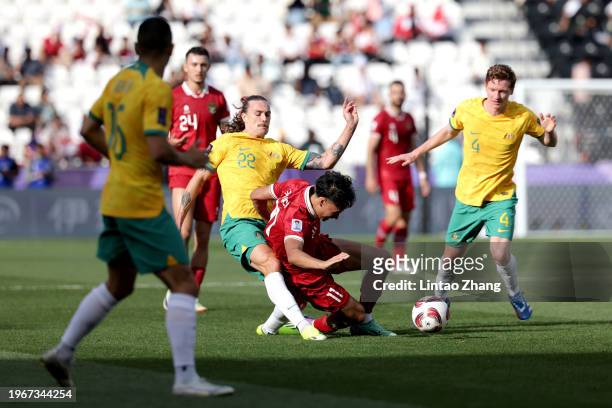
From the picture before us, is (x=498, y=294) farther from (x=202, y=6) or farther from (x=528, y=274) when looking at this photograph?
(x=202, y=6)

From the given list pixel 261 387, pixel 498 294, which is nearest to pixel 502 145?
pixel 498 294

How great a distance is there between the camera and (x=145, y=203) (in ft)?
23.2

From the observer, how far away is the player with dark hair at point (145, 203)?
22.7 ft

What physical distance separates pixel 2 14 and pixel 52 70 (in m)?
2.64

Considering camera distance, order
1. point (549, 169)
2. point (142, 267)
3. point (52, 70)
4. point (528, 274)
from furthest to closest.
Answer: point (52, 70) → point (549, 169) → point (528, 274) → point (142, 267)

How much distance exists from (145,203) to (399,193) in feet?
33.7

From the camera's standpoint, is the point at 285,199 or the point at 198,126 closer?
the point at 285,199

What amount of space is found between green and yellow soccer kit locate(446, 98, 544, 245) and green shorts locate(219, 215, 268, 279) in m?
1.82

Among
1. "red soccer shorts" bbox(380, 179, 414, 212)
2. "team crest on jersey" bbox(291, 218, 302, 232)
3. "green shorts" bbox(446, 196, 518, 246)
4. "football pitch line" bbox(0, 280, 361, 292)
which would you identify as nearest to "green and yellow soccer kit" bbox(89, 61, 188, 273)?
"team crest on jersey" bbox(291, 218, 302, 232)

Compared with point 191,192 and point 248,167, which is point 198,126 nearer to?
point 191,192

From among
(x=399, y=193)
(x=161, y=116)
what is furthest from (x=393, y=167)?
(x=161, y=116)

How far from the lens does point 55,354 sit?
7.12m

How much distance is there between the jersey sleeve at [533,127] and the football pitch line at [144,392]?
4.53m

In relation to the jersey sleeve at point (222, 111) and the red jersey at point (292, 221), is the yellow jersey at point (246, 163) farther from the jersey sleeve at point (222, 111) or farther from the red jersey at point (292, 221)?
the jersey sleeve at point (222, 111)
